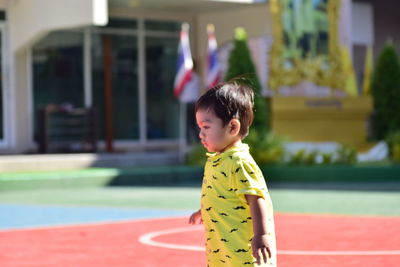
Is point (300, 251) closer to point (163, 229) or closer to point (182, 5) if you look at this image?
point (163, 229)

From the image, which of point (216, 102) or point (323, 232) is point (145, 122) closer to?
point (323, 232)

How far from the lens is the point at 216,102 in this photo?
442 cm

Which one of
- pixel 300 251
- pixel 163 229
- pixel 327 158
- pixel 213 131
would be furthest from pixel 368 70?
pixel 213 131

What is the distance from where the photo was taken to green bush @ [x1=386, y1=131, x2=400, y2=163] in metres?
19.6

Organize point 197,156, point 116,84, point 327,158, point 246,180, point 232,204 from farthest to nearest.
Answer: point 116,84 < point 197,156 < point 327,158 < point 232,204 < point 246,180

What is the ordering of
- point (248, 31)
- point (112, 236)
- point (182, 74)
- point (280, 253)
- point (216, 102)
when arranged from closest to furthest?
1. point (216, 102)
2. point (280, 253)
3. point (112, 236)
4. point (182, 74)
5. point (248, 31)

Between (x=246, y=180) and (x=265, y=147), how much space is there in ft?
50.4

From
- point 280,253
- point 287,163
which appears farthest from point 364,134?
point 280,253

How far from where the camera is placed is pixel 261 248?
4.14 m

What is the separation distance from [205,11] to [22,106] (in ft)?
16.9

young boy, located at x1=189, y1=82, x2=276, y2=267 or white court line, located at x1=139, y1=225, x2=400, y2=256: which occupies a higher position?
young boy, located at x1=189, y1=82, x2=276, y2=267

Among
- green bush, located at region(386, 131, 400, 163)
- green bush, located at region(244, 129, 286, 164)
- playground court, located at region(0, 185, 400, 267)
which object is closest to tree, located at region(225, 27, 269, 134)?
green bush, located at region(244, 129, 286, 164)

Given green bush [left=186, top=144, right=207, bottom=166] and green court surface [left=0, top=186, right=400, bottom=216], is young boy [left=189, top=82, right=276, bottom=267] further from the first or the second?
green bush [left=186, top=144, right=207, bottom=166]

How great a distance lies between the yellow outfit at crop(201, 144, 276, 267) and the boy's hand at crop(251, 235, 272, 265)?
14 cm
